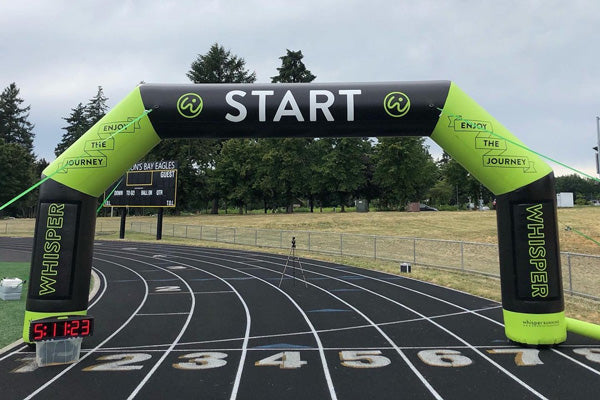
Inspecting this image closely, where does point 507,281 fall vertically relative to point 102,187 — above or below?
below

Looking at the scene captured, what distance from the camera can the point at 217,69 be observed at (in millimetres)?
65375

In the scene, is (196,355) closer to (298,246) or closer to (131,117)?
(131,117)

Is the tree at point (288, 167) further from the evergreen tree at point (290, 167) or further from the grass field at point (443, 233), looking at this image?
the grass field at point (443, 233)

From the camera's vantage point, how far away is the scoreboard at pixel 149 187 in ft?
82.9

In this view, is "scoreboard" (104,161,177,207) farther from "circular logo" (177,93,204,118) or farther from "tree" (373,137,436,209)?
"tree" (373,137,436,209)

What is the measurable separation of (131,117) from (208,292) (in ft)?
22.7

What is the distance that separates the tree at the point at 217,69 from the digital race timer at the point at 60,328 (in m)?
62.9

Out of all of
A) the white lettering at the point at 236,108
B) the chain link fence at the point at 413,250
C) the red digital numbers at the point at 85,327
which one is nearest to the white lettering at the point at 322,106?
the white lettering at the point at 236,108

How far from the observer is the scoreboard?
82.9 feet

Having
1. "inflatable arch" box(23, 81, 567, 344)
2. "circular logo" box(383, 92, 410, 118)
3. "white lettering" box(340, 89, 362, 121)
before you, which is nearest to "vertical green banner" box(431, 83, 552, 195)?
"inflatable arch" box(23, 81, 567, 344)

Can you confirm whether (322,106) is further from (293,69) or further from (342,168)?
(293,69)

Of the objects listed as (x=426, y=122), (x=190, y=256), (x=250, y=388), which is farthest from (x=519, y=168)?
(x=190, y=256)

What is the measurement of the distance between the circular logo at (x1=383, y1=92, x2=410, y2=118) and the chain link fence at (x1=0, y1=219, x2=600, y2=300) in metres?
7.54

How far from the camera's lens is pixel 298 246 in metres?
24.6
